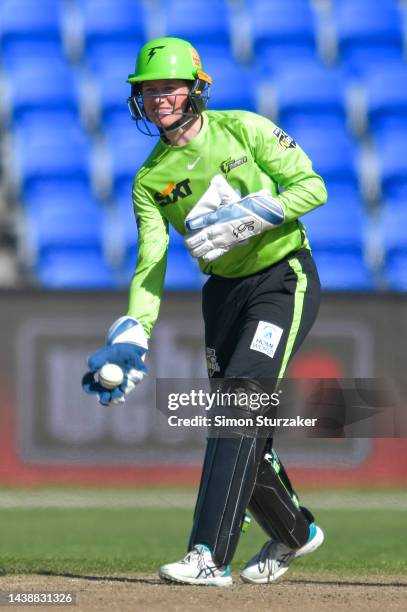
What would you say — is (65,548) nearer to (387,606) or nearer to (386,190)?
(387,606)

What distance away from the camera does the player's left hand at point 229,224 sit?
4.73m

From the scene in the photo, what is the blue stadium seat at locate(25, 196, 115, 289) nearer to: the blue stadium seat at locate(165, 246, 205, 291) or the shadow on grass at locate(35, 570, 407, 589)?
the blue stadium seat at locate(165, 246, 205, 291)

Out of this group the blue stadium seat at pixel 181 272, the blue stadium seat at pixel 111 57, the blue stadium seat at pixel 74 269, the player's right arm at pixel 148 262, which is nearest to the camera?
the player's right arm at pixel 148 262

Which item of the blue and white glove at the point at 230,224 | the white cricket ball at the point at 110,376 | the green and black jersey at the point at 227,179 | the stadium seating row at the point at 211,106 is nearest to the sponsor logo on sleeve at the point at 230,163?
the green and black jersey at the point at 227,179

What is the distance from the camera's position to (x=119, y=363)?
4.62 metres

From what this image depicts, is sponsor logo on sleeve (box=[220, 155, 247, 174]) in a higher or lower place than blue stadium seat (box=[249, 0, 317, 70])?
lower

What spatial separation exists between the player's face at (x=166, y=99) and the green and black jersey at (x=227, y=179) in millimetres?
131

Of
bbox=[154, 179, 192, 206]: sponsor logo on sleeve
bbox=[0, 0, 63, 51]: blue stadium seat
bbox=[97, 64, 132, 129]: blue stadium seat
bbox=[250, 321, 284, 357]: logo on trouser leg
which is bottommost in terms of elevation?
bbox=[250, 321, 284, 357]: logo on trouser leg

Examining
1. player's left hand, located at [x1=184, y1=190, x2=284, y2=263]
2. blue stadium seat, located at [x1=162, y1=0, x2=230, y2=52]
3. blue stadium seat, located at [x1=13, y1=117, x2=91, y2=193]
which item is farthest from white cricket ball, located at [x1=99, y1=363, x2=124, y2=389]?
blue stadium seat, located at [x1=162, y1=0, x2=230, y2=52]

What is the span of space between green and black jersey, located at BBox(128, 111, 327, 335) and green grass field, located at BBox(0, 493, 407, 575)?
1.65 m

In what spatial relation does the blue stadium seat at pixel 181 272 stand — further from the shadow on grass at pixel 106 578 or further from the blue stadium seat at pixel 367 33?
the shadow on grass at pixel 106 578

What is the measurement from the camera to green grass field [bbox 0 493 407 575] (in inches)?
243

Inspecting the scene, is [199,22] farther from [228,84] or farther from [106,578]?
[106,578]

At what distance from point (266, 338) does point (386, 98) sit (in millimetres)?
10988
